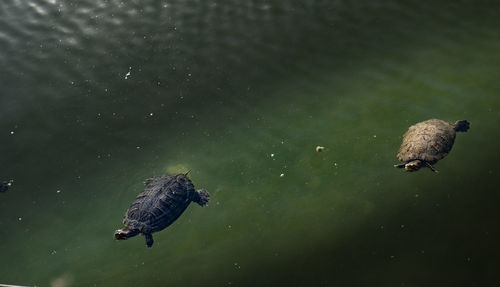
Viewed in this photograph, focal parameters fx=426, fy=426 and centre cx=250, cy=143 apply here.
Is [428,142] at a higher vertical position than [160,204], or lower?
higher

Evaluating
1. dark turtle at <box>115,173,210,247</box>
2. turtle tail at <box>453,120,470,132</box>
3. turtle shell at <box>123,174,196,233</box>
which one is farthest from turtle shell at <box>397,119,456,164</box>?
turtle shell at <box>123,174,196,233</box>

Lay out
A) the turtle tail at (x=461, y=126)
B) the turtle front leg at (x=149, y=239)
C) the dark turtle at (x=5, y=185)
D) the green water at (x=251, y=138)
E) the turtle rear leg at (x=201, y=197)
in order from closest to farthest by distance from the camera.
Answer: the green water at (x=251, y=138) < the turtle front leg at (x=149, y=239) < the turtle rear leg at (x=201, y=197) < the turtle tail at (x=461, y=126) < the dark turtle at (x=5, y=185)

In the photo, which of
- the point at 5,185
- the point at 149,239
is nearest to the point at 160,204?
the point at 149,239

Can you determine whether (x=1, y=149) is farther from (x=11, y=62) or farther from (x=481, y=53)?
(x=481, y=53)

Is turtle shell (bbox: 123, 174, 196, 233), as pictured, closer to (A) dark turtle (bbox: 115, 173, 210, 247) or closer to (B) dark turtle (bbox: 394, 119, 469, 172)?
(A) dark turtle (bbox: 115, 173, 210, 247)

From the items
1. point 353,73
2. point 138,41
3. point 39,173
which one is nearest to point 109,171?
point 39,173

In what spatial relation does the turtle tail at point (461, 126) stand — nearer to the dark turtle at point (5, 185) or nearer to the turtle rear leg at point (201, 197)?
the turtle rear leg at point (201, 197)

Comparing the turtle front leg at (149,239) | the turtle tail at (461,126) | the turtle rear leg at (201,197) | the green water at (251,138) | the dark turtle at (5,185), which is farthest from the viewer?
the dark turtle at (5,185)

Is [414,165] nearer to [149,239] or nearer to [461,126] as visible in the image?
[461,126]

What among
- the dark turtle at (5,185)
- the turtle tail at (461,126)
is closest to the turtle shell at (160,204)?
the dark turtle at (5,185)
